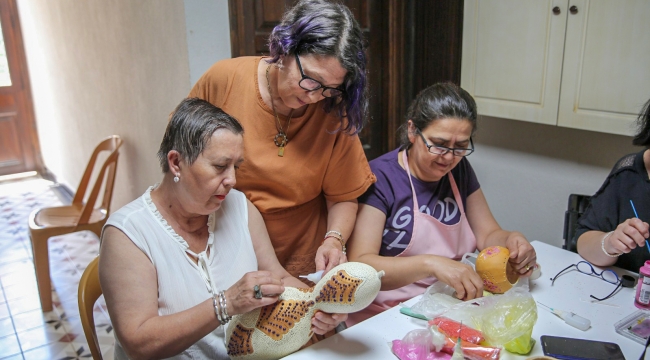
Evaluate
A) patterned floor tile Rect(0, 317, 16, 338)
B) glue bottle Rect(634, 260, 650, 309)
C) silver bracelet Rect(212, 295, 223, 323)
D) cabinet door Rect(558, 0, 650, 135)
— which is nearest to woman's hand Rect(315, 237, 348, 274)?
silver bracelet Rect(212, 295, 223, 323)

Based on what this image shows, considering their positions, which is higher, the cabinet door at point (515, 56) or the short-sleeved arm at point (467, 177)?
the cabinet door at point (515, 56)

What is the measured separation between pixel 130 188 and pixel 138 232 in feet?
7.52

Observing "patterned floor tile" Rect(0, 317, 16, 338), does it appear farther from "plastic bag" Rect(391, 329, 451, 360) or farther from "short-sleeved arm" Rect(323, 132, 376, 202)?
"plastic bag" Rect(391, 329, 451, 360)

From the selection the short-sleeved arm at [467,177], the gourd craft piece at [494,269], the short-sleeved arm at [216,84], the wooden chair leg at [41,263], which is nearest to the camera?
the gourd craft piece at [494,269]

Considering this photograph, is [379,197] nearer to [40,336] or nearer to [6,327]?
[40,336]

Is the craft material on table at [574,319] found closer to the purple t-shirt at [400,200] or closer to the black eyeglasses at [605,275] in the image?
the black eyeglasses at [605,275]

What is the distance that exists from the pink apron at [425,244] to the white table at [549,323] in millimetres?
205

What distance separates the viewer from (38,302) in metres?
2.98

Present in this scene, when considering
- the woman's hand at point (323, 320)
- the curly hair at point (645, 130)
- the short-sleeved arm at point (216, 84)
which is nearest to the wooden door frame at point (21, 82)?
the short-sleeved arm at point (216, 84)

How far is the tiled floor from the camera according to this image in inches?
101

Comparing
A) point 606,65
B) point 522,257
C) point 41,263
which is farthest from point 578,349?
point 41,263

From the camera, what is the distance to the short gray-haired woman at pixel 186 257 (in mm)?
1105

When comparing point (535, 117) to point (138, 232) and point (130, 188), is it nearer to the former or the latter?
point (138, 232)

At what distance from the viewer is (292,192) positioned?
154 centimetres
